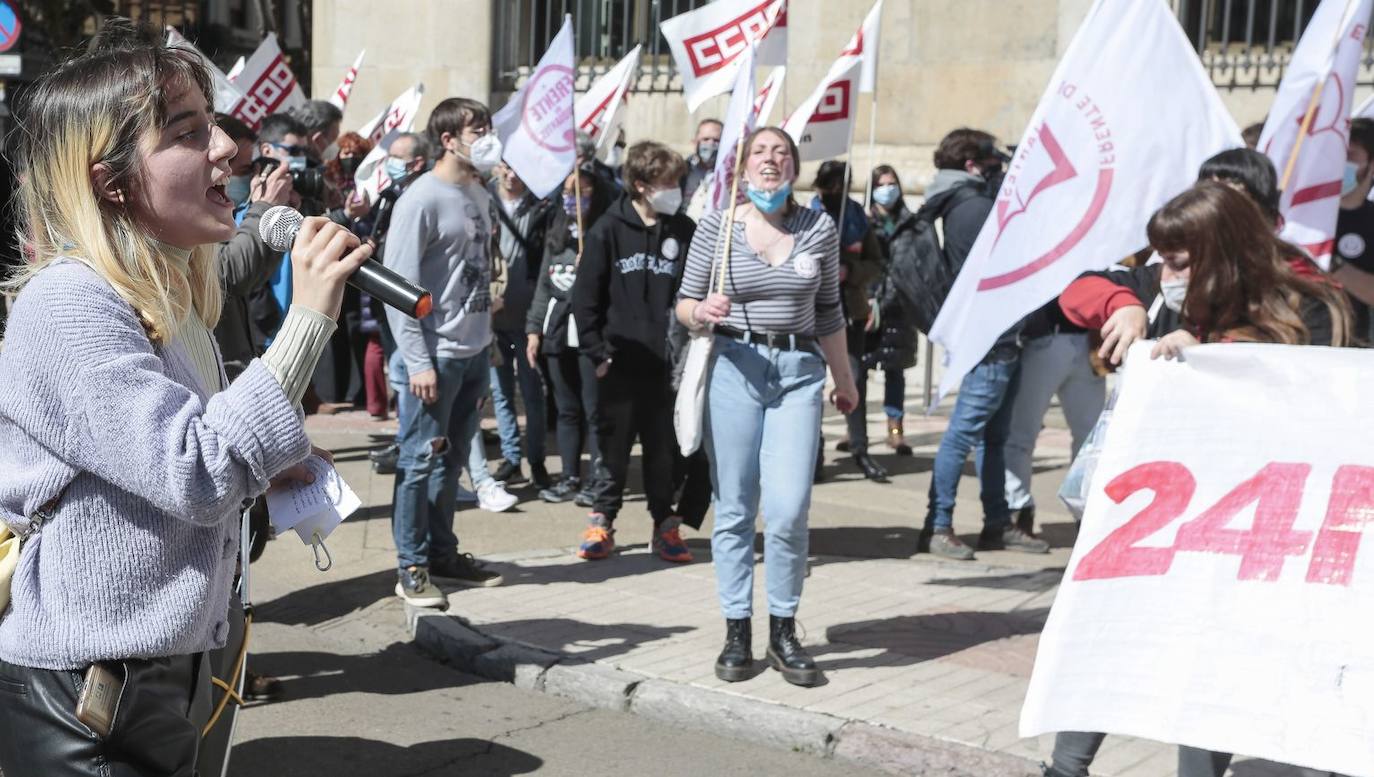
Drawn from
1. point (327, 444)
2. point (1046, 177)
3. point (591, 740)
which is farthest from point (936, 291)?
point (327, 444)

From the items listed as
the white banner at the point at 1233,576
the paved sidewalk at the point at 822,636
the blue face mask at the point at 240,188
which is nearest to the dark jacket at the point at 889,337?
the paved sidewalk at the point at 822,636

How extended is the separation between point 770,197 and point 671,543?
2.41 metres

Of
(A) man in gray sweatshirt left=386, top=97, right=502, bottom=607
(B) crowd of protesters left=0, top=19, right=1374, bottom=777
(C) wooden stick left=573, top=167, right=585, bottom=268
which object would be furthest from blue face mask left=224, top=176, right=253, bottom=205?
(C) wooden stick left=573, top=167, right=585, bottom=268

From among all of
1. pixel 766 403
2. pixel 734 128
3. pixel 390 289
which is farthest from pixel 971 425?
pixel 390 289

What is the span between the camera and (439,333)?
6.66 metres

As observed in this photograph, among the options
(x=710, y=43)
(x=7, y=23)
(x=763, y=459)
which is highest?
(x=7, y=23)

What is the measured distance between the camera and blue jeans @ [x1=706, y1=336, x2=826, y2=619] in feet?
18.4

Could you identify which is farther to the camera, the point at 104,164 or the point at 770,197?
the point at 770,197

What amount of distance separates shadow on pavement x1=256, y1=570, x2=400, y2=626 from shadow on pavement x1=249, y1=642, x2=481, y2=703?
1.77 feet

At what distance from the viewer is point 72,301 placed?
230cm

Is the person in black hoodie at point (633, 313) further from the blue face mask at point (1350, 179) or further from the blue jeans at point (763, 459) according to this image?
the blue face mask at point (1350, 179)

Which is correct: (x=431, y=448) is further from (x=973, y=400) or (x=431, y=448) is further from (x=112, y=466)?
(x=112, y=466)

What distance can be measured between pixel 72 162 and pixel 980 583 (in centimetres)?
569

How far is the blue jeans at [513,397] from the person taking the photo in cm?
957
